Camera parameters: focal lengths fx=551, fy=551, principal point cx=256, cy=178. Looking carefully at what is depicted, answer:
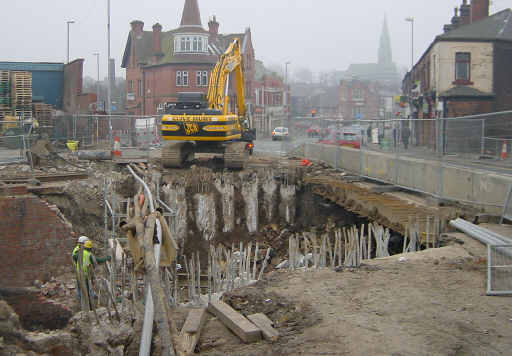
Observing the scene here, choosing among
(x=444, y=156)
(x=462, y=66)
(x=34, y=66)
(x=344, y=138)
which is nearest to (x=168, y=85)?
(x=34, y=66)

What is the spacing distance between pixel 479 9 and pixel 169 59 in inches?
1140

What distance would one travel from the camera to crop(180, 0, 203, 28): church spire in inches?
2266

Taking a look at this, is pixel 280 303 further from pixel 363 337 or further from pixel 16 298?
pixel 16 298

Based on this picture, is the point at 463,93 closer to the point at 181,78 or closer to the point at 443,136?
the point at 443,136

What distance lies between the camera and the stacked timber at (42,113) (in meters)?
29.8

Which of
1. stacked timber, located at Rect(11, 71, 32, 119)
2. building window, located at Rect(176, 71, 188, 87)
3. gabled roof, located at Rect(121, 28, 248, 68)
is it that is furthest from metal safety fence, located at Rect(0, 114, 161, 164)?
gabled roof, located at Rect(121, 28, 248, 68)

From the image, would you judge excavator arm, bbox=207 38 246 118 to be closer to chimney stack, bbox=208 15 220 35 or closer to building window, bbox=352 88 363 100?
chimney stack, bbox=208 15 220 35

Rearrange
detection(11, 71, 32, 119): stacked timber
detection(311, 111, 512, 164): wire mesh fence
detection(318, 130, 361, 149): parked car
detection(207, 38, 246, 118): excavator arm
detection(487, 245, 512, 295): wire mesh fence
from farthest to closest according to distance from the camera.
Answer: detection(11, 71, 32, 119): stacked timber, detection(207, 38, 246, 118): excavator arm, detection(318, 130, 361, 149): parked car, detection(311, 111, 512, 164): wire mesh fence, detection(487, 245, 512, 295): wire mesh fence

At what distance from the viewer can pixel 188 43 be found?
55.3 meters

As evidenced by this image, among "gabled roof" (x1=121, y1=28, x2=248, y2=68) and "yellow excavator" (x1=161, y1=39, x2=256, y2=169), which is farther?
"gabled roof" (x1=121, y1=28, x2=248, y2=68)

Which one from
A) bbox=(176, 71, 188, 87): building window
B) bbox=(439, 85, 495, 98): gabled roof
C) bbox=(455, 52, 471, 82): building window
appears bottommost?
bbox=(439, 85, 495, 98): gabled roof

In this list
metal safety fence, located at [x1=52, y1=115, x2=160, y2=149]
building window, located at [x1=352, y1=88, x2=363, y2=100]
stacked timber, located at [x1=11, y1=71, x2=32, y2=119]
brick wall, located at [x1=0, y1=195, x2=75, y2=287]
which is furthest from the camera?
building window, located at [x1=352, y1=88, x2=363, y2=100]

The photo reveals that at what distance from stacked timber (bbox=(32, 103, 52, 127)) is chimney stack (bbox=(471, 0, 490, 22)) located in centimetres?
3100

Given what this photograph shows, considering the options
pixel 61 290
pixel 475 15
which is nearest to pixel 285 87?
pixel 475 15
